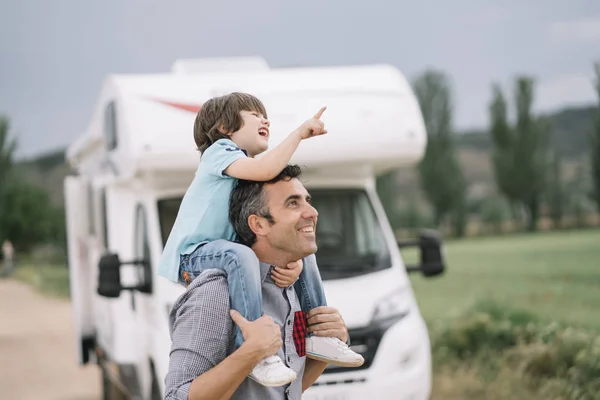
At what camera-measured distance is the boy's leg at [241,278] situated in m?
2.35

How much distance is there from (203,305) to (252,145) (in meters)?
0.48

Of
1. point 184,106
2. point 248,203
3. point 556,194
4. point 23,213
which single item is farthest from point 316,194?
point 23,213

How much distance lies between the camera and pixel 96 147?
8.20 metres

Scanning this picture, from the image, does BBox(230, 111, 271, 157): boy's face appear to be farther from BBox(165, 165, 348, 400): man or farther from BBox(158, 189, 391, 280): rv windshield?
BBox(158, 189, 391, 280): rv windshield

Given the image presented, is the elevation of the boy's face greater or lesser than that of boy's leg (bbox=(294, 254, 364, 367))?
greater

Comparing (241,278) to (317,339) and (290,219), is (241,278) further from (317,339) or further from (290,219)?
(317,339)

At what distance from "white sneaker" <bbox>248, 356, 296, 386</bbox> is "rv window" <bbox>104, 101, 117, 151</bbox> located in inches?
177

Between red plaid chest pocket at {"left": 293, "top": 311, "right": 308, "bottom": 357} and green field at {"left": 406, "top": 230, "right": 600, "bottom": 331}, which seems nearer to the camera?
red plaid chest pocket at {"left": 293, "top": 311, "right": 308, "bottom": 357}

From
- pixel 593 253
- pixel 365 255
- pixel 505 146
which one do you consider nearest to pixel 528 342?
pixel 365 255

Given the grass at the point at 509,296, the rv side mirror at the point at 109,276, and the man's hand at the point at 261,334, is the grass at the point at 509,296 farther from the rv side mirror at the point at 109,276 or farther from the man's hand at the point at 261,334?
the man's hand at the point at 261,334

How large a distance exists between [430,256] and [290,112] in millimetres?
1547

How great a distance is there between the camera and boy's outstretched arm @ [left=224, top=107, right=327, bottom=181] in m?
2.36

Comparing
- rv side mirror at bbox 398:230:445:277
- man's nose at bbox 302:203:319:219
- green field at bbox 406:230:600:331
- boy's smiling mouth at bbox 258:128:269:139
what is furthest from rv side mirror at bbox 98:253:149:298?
green field at bbox 406:230:600:331

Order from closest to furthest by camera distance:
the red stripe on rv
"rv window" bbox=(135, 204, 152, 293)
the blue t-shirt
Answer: the blue t-shirt < the red stripe on rv < "rv window" bbox=(135, 204, 152, 293)
